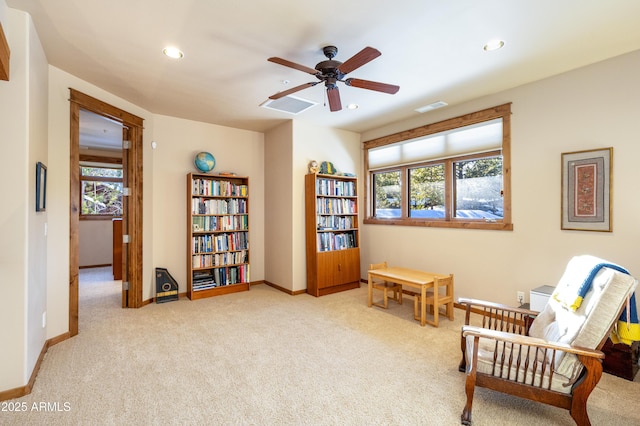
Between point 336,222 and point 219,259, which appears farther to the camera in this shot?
→ point 336,222

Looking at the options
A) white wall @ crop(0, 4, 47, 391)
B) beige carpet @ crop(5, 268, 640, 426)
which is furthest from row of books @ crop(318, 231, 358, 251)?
white wall @ crop(0, 4, 47, 391)

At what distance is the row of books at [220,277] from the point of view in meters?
4.63

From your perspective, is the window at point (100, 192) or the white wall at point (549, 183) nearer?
the white wall at point (549, 183)

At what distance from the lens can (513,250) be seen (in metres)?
3.54

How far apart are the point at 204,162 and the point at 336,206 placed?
2.18 meters

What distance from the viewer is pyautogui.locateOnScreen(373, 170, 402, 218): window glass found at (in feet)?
16.6

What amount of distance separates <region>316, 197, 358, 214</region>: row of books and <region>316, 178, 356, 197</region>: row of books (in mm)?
100

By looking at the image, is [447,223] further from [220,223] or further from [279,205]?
[220,223]

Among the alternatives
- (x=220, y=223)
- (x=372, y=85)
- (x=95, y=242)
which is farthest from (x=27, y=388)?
(x=95, y=242)

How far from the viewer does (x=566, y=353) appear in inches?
71.4

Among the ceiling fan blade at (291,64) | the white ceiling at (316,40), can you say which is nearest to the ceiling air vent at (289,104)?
the white ceiling at (316,40)

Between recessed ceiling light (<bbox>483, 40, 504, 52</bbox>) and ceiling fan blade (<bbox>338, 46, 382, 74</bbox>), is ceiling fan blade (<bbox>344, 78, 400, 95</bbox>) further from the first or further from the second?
recessed ceiling light (<bbox>483, 40, 504, 52</bbox>)

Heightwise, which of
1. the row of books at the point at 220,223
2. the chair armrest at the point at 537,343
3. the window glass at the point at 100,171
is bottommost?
the chair armrest at the point at 537,343

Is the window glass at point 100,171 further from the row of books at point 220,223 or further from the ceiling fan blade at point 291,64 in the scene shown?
the ceiling fan blade at point 291,64
